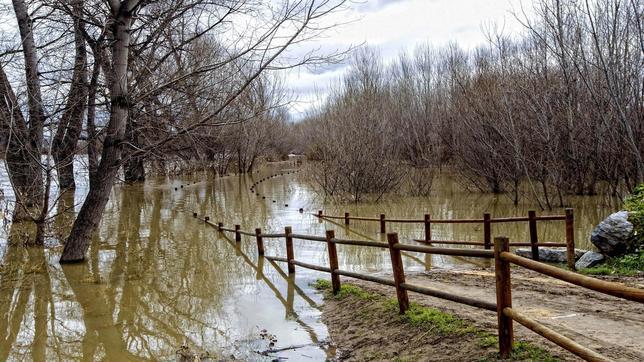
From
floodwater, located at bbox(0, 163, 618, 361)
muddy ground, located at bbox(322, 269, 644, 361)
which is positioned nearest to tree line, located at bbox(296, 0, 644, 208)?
floodwater, located at bbox(0, 163, 618, 361)

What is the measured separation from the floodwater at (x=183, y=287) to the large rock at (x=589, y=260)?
2014 millimetres

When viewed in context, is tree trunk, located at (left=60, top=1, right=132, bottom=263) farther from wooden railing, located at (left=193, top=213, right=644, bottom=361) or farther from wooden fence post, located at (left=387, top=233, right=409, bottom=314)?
wooden fence post, located at (left=387, top=233, right=409, bottom=314)

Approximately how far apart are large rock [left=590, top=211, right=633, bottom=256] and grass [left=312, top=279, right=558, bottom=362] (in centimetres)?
435

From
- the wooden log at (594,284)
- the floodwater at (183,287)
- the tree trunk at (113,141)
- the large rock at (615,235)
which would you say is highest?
the tree trunk at (113,141)

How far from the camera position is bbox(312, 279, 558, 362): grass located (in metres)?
4.20

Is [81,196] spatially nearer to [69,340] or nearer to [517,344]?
[69,340]

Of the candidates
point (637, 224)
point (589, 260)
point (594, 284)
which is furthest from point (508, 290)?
point (637, 224)

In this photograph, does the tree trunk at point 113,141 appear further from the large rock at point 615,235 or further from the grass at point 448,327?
the large rock at point 615,235

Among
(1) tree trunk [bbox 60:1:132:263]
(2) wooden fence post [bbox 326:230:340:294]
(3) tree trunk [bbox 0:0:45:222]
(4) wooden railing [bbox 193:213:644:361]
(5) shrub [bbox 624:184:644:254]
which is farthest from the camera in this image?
(3) tree trunk [bbox 0:0:45:222]

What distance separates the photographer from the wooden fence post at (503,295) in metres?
4.16

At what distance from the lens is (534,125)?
755 inches

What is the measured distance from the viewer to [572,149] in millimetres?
18531

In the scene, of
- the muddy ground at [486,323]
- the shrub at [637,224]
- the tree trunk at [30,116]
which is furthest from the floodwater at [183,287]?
the shrub at [637,224]

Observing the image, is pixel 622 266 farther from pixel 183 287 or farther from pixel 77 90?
pixel 77 90
